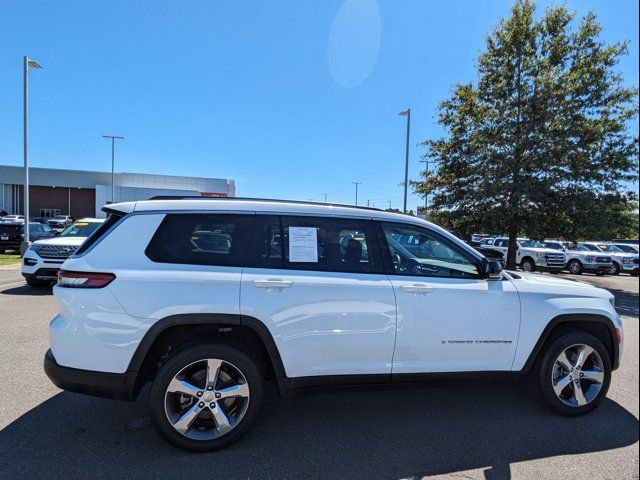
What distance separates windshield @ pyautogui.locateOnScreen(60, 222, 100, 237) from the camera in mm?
10159

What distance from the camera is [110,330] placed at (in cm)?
277

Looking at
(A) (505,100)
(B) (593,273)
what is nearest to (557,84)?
(A) (505,100)

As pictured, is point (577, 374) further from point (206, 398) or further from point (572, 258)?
point (572, 258)

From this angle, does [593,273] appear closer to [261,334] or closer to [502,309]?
[502,309]

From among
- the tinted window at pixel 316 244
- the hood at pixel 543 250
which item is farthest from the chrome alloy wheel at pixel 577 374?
the hood at pixel 543 250

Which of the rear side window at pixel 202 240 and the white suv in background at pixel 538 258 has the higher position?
the rear side window at pixel 202 240

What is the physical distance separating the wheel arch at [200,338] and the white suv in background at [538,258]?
1687cm

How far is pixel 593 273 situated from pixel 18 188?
6993cm

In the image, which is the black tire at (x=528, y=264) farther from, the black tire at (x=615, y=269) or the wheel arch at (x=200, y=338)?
the wheel arch at (x=200, y=338)

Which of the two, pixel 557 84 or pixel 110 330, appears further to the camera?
pixel 557 84

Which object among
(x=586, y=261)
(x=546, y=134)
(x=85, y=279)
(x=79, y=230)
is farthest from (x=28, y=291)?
(x=586, y=261)

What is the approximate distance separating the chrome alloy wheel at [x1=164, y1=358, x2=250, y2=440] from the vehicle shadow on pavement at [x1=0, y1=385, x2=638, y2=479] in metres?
0.19

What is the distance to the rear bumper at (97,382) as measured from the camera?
280 cm

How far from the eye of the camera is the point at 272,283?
2.95m
